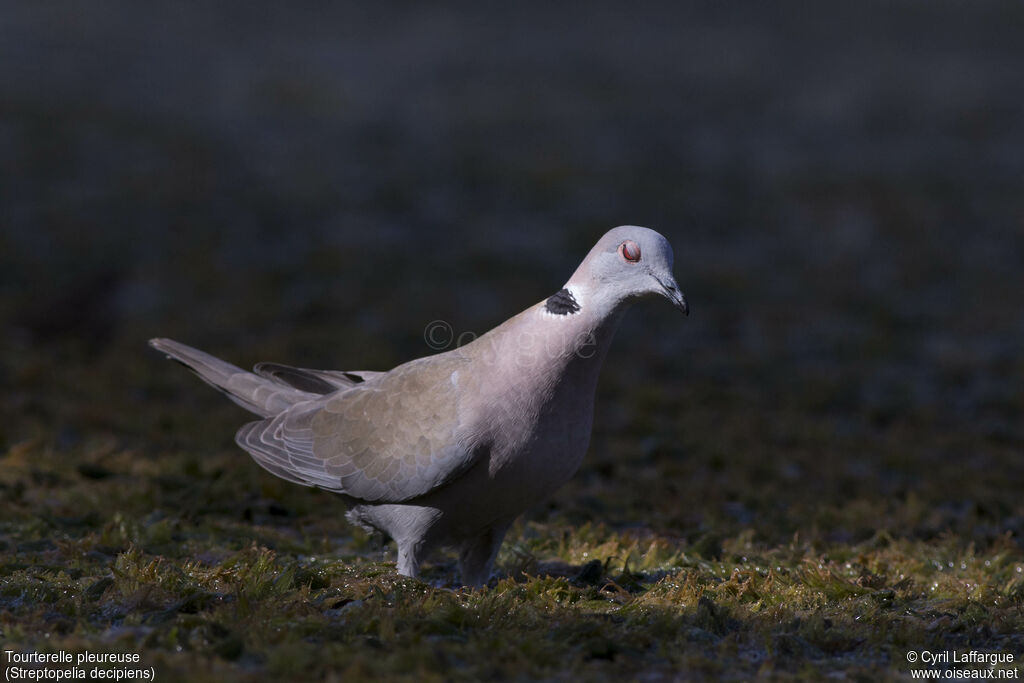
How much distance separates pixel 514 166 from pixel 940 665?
10051mm

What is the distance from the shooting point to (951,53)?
1898 centimetres

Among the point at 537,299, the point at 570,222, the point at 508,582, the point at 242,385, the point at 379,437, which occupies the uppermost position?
the point at 570,222

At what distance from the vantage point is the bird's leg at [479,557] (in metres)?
5.12

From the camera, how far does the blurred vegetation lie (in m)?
4.57

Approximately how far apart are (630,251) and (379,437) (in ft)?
4.58

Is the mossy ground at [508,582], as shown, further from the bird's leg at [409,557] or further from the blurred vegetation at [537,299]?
the bird's leg at [409,557]

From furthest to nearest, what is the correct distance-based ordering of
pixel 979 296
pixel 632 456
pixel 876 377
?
pixel 979 296 < pixel 876 377 < pixel 632 456

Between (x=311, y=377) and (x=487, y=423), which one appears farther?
(x=311, y=377)

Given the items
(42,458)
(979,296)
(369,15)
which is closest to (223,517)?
(42,458)

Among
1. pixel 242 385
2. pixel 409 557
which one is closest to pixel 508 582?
pixel 409 557

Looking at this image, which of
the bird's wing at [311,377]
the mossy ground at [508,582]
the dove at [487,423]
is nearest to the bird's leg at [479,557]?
the dove at [487,423]

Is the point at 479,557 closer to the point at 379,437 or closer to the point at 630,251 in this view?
the point at 379,437

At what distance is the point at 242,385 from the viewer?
5938mm

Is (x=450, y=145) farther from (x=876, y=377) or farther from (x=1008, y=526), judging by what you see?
(x=1008, y=526)
